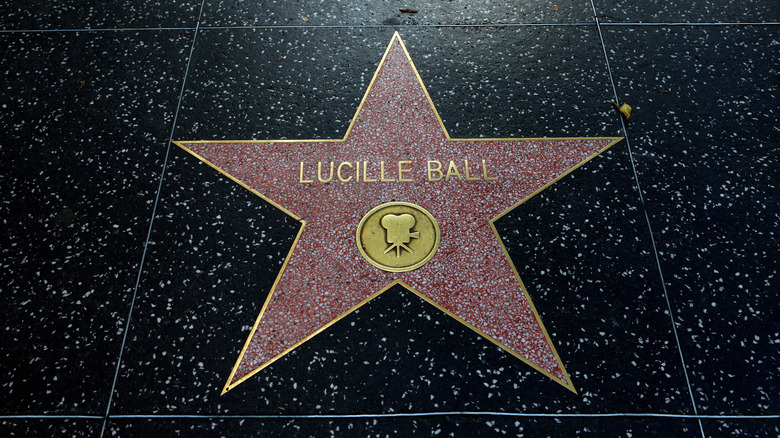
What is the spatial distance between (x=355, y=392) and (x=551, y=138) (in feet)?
3.02

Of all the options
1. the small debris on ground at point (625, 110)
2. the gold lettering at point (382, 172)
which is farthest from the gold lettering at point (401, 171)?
the small debris on ground at point (625, 110)

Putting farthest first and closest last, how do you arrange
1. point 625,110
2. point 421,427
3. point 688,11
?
point 688,11 < point 625,110 < point 421,427

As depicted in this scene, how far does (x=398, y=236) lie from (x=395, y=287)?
143mm

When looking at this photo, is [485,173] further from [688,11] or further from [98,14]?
[98,14]

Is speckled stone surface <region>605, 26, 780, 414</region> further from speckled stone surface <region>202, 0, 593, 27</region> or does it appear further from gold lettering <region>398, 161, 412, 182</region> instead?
gold lettering <region>398, 161, 412, 182</region>

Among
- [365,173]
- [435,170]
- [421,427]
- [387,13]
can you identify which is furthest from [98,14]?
[421,427]

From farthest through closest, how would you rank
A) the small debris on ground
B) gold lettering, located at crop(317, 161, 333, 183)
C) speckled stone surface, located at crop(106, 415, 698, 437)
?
the small debris on ground < gold lettering, located at crop(317, 161, 333, 183) < speckled stone surface, located at crop(106, 415, 698, 437)

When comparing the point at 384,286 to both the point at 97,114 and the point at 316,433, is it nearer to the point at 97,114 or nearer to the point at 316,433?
the point at 316,433

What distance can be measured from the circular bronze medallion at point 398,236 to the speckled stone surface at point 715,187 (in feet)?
2.08

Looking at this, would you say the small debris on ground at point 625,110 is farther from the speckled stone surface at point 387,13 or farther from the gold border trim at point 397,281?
the speckled stone surface at point 387,13

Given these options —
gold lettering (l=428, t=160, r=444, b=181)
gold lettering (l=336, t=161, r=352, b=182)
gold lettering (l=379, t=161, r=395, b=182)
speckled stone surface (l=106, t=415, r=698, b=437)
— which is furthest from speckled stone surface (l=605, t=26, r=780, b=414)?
gold lettering (l=336, t=161, r=352, b=182)

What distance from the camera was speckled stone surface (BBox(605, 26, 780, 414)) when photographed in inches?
44.6

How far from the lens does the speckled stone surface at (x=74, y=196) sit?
3.73 ft

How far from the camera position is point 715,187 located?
1357 mm
